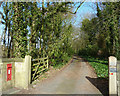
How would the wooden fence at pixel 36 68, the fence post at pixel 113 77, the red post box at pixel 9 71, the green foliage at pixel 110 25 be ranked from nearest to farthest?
the fence post at pixel 113 77 < the red post box at pixel 9 71 < the wooden fence at pixel 36 68 < the green foliage at pixel 110 25

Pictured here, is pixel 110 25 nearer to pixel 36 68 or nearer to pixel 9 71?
pixel 36 68

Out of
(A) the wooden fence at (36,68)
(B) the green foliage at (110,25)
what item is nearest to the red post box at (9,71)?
(A) the wooden fence at (36,68)

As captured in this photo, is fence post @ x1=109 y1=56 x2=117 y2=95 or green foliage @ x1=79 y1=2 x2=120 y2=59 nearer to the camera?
fence post @ x1=109 y1=56 x2=117 y2=95

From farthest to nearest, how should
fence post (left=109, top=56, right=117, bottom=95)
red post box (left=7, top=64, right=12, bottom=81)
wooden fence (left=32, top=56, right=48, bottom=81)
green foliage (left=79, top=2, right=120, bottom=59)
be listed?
green foliage (left=79, top=2, right=120, bottom=59) < wooden fence (left=32, top=56, right=48, bottom=81) < red post box (left=7, top=64, right=12, bottom=81) < fence post (left=109, top=56, right=117, bottom=95)

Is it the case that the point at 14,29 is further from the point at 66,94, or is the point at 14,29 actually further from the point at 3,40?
the point at 66,94

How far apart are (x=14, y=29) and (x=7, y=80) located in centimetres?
281

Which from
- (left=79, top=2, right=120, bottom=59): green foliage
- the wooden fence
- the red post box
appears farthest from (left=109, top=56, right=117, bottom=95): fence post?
(left=79, top=2, right=120, bottom=59): green foliage

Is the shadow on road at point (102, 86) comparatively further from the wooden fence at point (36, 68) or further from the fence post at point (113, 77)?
the wooden fence at point (36, 68)

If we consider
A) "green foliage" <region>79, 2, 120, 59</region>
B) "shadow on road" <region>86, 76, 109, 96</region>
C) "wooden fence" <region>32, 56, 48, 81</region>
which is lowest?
"shadow on road" <region>86, 76, 109, 96</region>

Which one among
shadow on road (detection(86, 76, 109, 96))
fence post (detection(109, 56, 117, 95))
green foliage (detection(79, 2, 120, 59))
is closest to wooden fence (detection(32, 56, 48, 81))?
shadow on road (detection(86, 76, 109, 96))

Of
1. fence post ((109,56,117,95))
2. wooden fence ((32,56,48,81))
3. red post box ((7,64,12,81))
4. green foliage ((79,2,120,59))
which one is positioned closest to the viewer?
fence post ((109,56,117,95))

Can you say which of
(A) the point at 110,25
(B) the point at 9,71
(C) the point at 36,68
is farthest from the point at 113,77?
(A) the point at 110,25

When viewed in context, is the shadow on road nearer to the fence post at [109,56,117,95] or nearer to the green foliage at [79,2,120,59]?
the fence post at [109,56,117,95]

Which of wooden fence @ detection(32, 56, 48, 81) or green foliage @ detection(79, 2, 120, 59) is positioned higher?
green foliage @ detection(79, 2, 120, 59)
